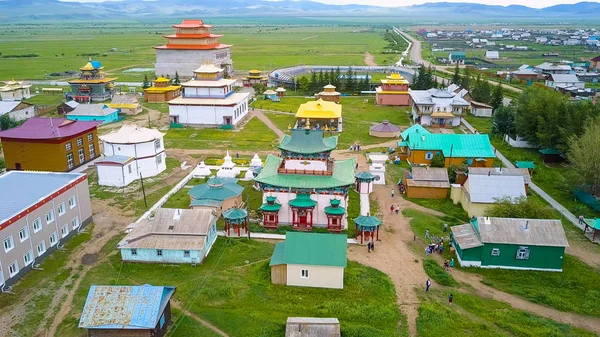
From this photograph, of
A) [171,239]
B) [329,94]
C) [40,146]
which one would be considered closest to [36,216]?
[171,239]

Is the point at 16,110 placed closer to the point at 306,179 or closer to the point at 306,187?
the point at 306,179

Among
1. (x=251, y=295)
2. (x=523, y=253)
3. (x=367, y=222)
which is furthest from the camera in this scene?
(x=367, y=222)

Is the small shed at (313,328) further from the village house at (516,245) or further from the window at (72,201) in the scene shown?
the window at (72,201)

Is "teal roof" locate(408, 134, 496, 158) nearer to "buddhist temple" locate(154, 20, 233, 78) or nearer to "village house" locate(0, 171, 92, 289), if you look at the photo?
"village house" locate(0, 171, 92, 289)

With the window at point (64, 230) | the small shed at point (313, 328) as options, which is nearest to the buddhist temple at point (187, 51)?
the window at point (64, 230)

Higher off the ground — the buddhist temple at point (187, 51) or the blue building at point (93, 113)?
the buddhist temple at point (187, 51)

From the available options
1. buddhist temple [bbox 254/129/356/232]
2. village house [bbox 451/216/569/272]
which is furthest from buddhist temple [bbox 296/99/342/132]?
village house [bbox 451/216/569/272]

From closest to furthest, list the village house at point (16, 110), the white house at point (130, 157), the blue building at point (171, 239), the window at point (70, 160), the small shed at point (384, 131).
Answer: the blue building at point (171, 239)
the white house at point (130, 157)
the window at point (70, 160)
the small shed at point (384, 131)
the village house at point (16, 110)
